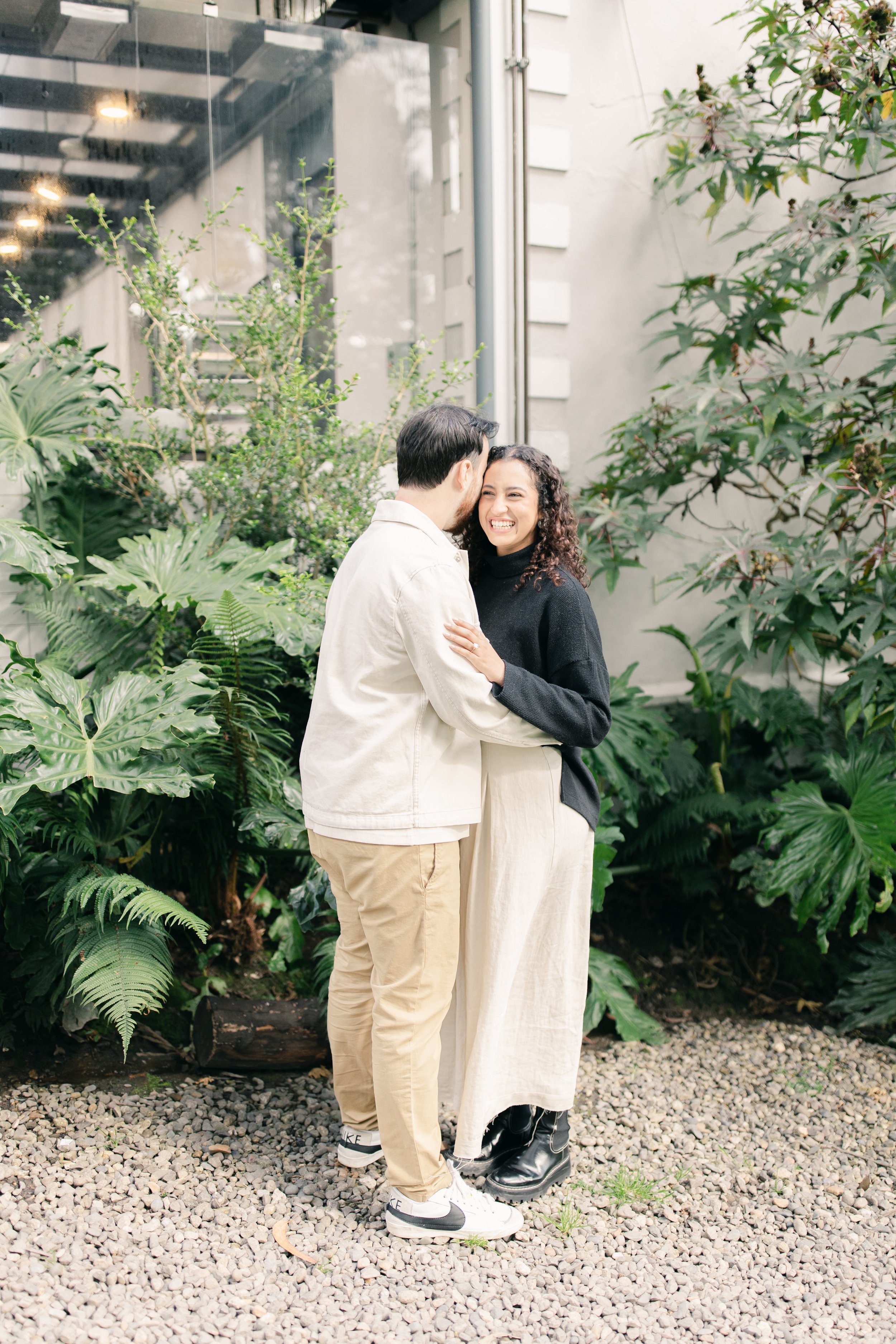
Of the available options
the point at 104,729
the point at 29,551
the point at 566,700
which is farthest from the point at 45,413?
the point at 566,700

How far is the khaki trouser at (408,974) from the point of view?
2318mm

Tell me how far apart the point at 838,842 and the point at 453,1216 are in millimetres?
1888

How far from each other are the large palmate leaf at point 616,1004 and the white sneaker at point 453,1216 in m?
1.08

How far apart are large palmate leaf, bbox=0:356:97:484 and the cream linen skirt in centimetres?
203

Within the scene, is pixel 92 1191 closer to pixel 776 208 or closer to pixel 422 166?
pixel 422 166

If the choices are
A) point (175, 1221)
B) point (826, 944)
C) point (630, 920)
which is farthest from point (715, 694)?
point (175, 1221)

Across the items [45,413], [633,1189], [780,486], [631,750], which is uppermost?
[45,413]

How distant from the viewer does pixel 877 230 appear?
3.74m

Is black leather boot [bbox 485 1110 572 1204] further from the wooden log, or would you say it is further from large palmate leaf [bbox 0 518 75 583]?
large palmate leaf [bbox 0 518 75 583]

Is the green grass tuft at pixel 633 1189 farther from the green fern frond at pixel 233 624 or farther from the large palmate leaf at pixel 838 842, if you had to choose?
the green fern frond at pixel 233 624

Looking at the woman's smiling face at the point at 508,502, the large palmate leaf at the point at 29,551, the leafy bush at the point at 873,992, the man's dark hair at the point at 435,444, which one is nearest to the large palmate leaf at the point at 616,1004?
the leafy bush at the point at 873,992

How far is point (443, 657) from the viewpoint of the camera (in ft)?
7.30

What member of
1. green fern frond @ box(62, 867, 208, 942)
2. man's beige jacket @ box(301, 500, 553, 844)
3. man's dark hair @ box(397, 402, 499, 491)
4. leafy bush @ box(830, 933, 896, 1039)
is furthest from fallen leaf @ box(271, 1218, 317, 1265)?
leafy bush @ box(830, 933, 896, 1039)

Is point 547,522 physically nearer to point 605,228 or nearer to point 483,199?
point 483,199
